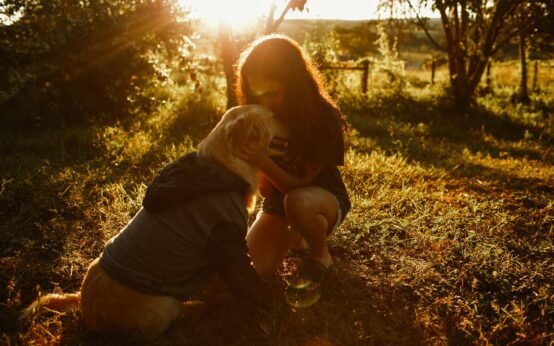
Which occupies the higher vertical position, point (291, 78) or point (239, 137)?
point (291, 78)

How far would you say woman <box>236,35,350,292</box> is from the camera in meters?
2.67

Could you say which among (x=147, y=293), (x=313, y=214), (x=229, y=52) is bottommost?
(x=147, y=293)

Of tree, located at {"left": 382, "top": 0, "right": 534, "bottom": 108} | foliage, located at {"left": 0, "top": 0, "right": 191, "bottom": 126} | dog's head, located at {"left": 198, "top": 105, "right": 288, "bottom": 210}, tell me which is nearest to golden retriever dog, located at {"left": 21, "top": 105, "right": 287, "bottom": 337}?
dog's head, located at {"left": 198, "top": 105, "right": 288, "bottom": 210}

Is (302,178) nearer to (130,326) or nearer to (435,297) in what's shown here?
(435,297)

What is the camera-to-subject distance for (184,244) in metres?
2.15

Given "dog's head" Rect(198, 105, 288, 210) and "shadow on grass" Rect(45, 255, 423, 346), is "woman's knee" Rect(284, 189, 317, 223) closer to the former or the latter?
"dog's head" Rect(198, 105, 288, 210)

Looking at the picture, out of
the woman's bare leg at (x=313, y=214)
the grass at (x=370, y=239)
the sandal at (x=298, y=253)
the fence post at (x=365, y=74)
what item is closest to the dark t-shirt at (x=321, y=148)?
the woman's bare leg at (x=313, y=214)

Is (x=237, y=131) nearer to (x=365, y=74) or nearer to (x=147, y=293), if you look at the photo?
(x=147, y=293)

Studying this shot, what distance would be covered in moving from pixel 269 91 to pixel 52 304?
62.9 inches

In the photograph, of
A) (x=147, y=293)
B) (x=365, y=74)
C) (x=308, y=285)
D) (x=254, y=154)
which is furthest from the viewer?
(x=365, y=74)

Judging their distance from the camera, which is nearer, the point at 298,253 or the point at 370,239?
the point at 298,253

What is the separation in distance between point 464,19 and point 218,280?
29.7 feet

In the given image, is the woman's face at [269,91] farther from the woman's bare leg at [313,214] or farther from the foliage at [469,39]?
the foliage at [469,39]

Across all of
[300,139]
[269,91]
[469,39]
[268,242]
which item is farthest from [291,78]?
[469,39]
